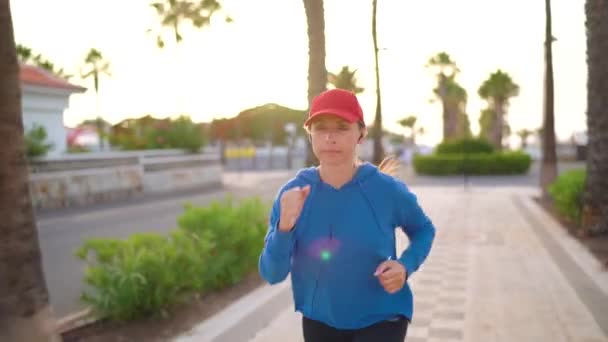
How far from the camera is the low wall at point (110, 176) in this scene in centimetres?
2089

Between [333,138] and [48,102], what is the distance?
2633cm

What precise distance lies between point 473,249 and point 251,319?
5.49 metres

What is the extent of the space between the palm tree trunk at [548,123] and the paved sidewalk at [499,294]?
6.16 metres

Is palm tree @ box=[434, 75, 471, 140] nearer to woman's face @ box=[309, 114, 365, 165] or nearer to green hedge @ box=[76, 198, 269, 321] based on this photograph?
green hedge @ box=[76, 198, 269, 321]

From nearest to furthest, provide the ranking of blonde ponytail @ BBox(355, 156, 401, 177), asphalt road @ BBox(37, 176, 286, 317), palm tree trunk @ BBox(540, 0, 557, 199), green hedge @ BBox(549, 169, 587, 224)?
blonde ponytail @ BBox(355, 156, 401, 177) → asphalt road @ BBox(37, 176, 286, 317) → green hedge @ BBox(549, 169, 587, 224) → palm tree trunk @ BBox(540, 0, 557, 199)

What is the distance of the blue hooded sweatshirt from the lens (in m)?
2.50

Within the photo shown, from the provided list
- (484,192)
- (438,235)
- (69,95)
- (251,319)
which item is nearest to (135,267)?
(251,319)

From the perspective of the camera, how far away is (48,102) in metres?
Result: 26.2

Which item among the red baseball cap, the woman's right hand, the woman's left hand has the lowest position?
the woman's left hand

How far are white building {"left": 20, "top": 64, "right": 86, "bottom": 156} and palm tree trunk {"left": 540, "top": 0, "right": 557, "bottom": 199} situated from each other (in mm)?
18189

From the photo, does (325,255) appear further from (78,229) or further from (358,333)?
(78,229)

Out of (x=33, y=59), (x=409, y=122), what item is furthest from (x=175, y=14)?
(x=409, y=122)

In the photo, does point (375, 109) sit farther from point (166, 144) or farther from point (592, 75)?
point (592, 75)

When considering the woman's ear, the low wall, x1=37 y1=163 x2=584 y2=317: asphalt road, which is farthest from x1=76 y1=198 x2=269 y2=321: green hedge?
the low wall
